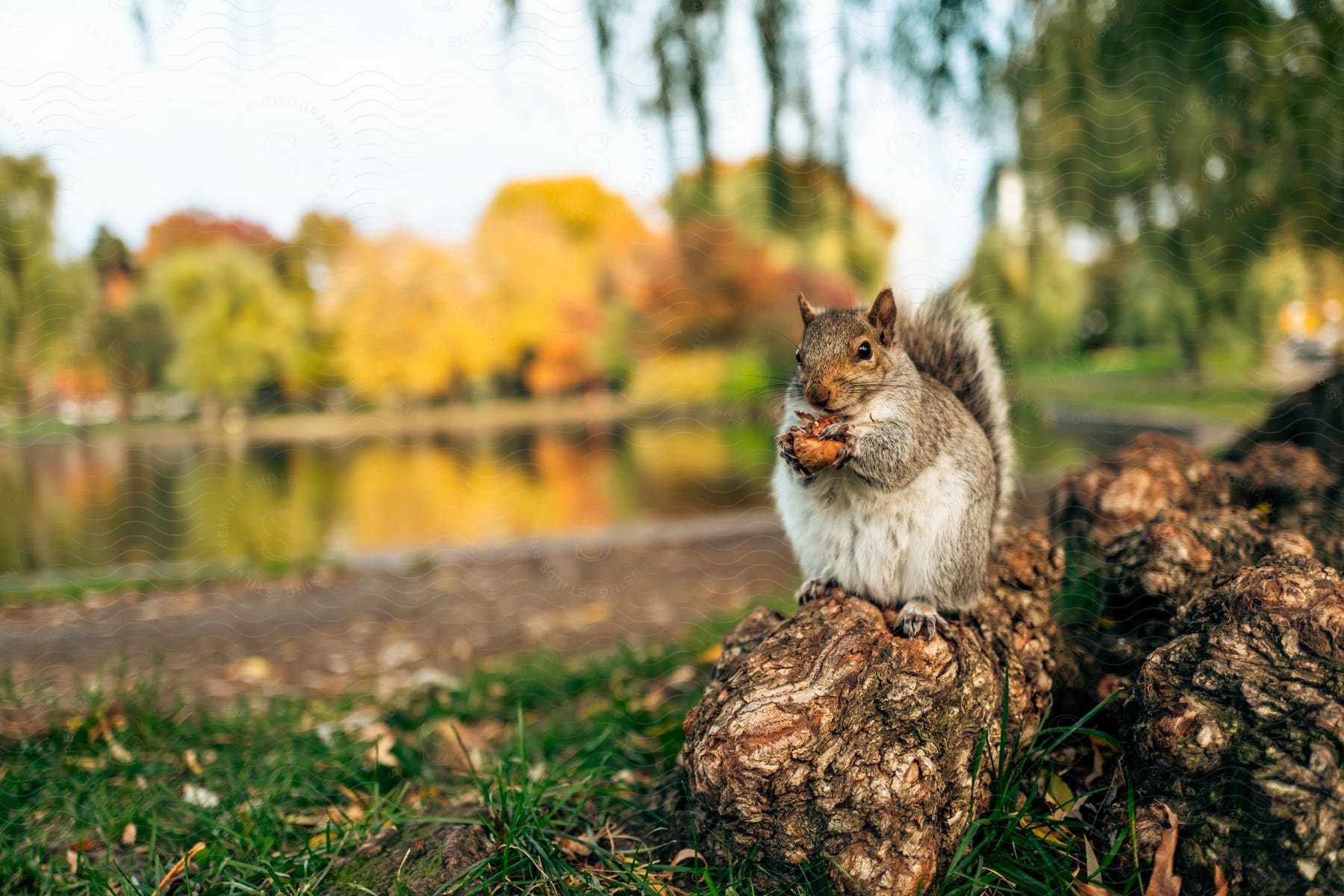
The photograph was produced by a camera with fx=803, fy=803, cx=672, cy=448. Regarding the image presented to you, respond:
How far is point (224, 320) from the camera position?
884 centimetres

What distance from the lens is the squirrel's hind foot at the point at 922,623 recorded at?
5.05 ft

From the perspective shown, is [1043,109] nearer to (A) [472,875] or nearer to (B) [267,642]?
(A) [472,875]

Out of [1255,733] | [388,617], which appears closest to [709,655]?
[1255,733]

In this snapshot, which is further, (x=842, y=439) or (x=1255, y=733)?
(x=842, y=439)

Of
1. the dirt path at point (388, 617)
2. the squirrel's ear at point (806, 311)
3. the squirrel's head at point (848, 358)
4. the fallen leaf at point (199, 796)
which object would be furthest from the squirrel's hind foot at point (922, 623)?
the dirt path at point (388, 617)

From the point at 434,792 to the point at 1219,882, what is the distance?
5.15 ft

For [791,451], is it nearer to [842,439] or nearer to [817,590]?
[842,439]

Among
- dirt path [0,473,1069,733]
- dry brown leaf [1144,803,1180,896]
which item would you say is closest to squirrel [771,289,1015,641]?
A: dry brown leaf [1144,803,1180,896]

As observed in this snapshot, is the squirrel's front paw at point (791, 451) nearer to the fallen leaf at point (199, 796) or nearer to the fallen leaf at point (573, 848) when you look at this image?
the fallen leaf at point (573, 848)

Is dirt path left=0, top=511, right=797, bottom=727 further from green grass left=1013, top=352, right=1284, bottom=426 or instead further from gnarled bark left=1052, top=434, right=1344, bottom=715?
green grass left=1013, top=352, right=1284, bottom=426

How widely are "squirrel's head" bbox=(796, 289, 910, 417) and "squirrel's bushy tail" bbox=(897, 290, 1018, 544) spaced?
0.74 ft

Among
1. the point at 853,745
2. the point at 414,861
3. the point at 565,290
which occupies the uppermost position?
the point at 565,290

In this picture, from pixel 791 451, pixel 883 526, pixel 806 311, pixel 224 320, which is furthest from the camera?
pixel 224 320

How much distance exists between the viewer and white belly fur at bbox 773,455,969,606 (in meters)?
1.54
